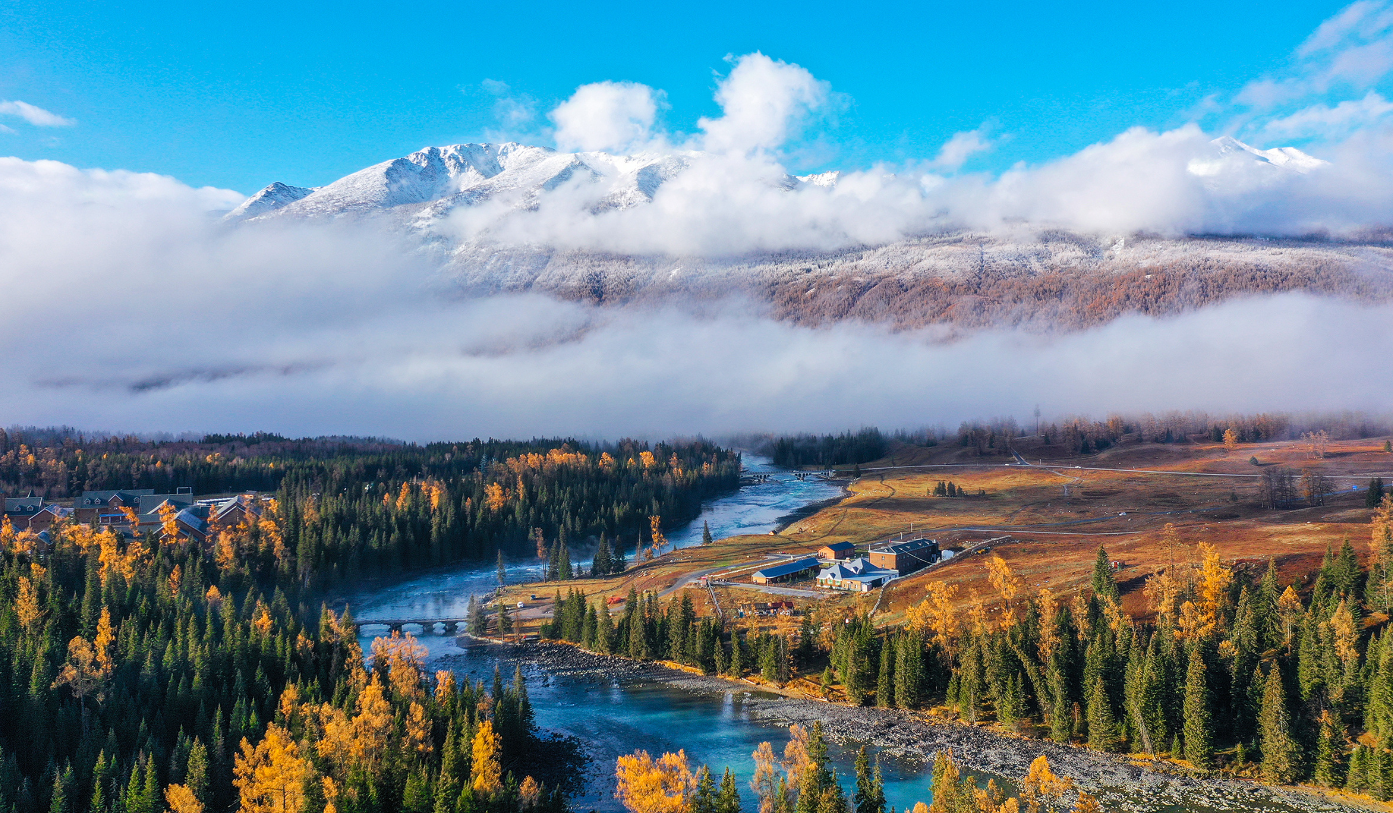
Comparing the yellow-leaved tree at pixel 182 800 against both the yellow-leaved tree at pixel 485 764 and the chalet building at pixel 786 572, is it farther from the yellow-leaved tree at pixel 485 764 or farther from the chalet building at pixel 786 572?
the chalet building at pixel 786 572

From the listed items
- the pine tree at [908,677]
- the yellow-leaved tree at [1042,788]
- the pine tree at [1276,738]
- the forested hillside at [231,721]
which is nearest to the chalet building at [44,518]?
the forested hillside at [231,721]

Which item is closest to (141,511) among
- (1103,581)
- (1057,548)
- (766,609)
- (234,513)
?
(234,513)

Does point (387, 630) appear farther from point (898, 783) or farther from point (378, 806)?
point (898, 783)

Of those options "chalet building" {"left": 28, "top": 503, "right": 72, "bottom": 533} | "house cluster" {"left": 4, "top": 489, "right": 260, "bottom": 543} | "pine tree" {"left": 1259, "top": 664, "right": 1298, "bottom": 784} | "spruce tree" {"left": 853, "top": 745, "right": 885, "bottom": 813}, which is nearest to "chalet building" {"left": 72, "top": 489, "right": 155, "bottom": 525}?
"house cluster" {"left": 4, "top": 489, "right": 260, "bottom": 543}

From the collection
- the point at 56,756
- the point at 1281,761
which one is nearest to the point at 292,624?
the point at 56,756

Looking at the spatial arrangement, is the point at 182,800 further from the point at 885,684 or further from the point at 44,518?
the point at 44,518

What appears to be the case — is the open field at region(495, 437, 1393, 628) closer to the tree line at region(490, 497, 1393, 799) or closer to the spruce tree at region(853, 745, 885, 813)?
the tree line at region(490, 497, 1393, 799)

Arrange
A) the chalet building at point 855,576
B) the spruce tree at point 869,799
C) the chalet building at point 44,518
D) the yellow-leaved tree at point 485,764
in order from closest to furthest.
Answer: the spruce tree at point 869,799 < the yellow-leaved tree at point 485,764 < the chalet building at point 855,576 < the chalet building at point 44,518
